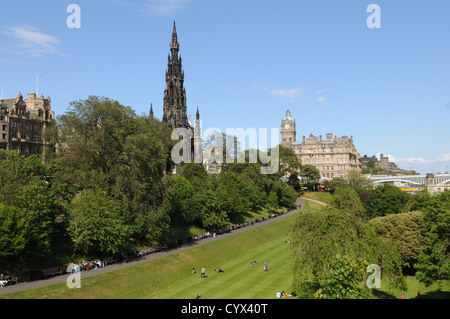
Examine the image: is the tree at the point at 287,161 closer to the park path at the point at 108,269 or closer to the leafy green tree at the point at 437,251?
the park path at the point at 108,269

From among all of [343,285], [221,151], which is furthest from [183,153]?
[343,285]

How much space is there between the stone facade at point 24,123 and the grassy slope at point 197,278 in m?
58.1

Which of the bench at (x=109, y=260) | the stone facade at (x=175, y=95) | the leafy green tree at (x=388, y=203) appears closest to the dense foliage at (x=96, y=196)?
the bench at (x=109, y=260)

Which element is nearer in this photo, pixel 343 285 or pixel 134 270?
pixel 343 285

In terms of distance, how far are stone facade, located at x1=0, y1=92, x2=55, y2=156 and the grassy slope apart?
191ft

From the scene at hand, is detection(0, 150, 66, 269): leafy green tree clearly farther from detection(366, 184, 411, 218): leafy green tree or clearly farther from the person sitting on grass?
detection(366, 184, 411, 218): leafy green tree

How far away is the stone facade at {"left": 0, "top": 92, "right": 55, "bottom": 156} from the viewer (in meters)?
92.7

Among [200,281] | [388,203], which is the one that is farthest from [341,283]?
[388,203]

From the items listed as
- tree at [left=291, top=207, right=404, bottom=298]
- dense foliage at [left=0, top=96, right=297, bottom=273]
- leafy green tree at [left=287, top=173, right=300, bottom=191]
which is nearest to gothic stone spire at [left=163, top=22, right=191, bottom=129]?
leafy green tree at [left=287, top=173, right=300, bottom=191]

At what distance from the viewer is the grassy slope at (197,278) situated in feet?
136

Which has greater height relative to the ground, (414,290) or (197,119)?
(197,119)

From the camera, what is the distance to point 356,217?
122ft

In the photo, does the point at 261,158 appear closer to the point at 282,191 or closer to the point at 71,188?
the point at 282,191
